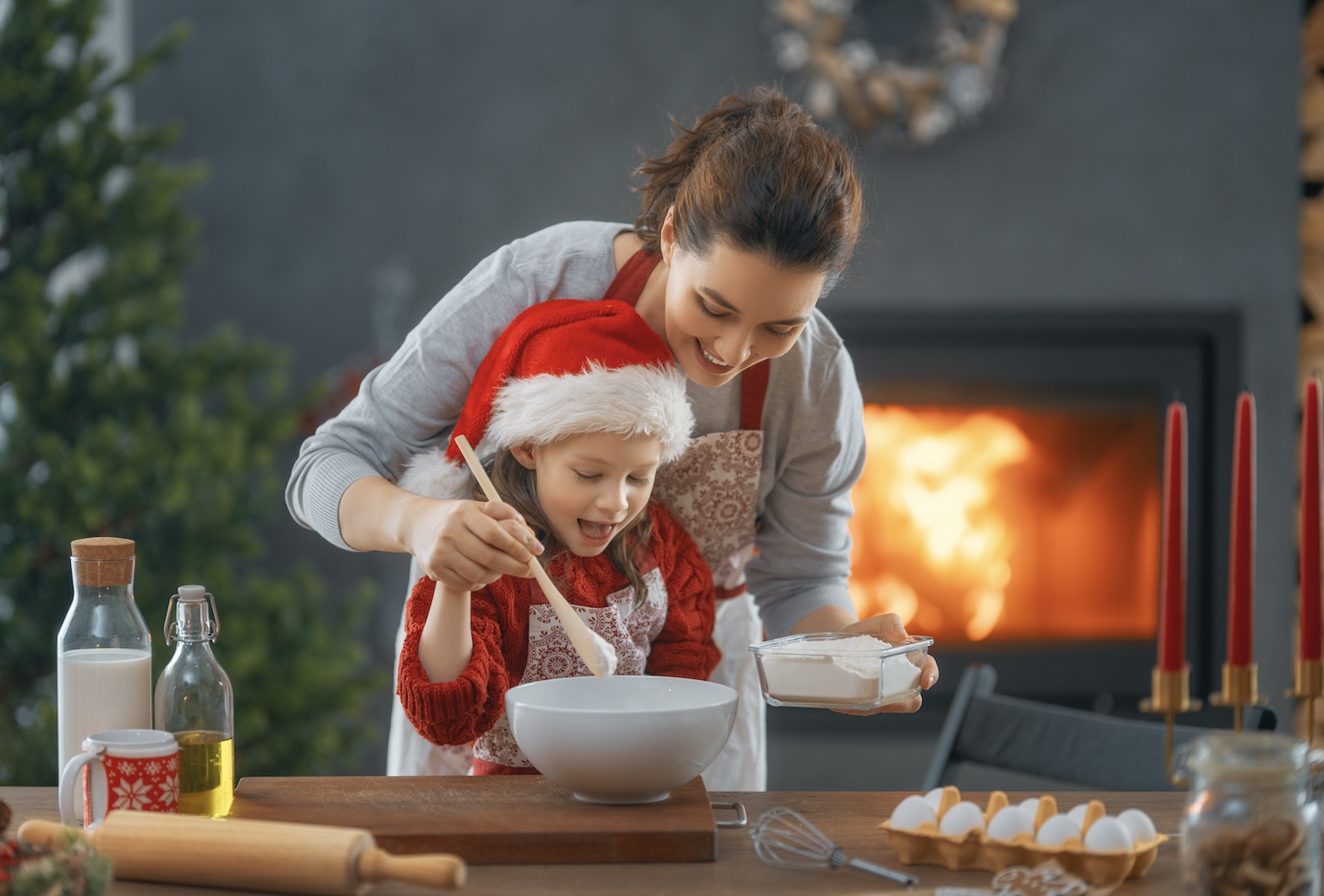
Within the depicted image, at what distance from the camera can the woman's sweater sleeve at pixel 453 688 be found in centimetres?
103

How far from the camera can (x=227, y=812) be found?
3.11ft

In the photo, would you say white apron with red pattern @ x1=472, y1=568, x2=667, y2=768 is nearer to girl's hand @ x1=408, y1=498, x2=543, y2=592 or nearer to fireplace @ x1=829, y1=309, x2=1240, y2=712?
girl's hand @ x1=408, y1=498, x2=543, y2=592

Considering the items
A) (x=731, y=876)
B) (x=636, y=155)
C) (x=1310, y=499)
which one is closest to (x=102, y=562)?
(x=731, y=876)

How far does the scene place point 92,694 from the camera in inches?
37.5

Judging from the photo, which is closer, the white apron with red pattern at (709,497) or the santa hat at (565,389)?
the santa hat at (565,389)

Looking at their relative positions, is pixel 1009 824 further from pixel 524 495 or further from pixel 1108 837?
pixel 524 495

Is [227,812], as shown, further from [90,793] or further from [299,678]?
[299,678]

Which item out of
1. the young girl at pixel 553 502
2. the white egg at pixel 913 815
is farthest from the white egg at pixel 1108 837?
the young girl at pixel 553 502

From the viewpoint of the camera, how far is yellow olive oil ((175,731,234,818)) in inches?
36.8

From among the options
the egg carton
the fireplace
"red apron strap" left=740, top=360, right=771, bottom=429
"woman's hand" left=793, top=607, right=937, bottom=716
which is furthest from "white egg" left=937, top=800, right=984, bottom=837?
the fireplace

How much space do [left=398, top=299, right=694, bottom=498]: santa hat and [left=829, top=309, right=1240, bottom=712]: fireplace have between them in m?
1.42

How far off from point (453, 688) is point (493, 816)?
0.14 metres

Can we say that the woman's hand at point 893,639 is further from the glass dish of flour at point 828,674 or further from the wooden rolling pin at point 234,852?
the wooden rolling pin at point 234,852

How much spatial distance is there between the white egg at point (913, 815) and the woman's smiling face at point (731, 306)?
1.37ft
